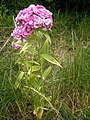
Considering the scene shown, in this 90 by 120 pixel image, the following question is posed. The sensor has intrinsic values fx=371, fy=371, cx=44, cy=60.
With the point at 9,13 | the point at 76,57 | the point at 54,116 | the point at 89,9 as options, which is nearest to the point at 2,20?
the point at 9,13

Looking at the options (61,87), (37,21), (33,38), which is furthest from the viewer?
(61,87)

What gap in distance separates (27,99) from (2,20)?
6.29 feet

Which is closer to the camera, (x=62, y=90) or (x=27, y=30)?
(x=27, y=30)

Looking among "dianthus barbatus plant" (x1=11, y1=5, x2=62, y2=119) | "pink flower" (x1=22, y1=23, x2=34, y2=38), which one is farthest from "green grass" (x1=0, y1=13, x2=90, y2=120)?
"pink flower" (x1=22, y1=23, x2=34, y2=38)

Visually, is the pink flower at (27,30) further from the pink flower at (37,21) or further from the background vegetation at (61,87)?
the background vegetation at (61,87)

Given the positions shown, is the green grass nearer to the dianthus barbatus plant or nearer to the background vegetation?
the background vegetation

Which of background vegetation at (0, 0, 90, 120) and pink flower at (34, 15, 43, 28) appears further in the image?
background vegetation at (0, 0, 90, 120)

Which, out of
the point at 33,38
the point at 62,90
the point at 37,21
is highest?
the point at 37,21

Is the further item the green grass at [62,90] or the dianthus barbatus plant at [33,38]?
the green grass at [62,90]

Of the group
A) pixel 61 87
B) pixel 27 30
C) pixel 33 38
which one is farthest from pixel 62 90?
pixel 27 30

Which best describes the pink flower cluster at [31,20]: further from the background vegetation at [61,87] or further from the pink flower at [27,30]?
the background vegetation at [61,87]

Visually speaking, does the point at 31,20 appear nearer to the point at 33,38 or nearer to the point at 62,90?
the point at 33,38

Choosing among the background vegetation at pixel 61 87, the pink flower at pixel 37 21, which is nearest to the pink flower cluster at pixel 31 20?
the pink flower at pixel 37 21

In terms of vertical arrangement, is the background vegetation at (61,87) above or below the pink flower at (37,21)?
below
